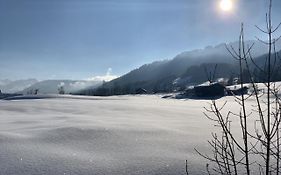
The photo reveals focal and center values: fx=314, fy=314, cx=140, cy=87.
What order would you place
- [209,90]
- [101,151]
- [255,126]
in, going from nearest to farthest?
1. [255,126]
2. [101,151]
3. [209,90]

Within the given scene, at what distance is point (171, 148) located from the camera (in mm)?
4785

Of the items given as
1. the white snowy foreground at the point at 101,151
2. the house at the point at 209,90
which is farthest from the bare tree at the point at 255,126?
the house at the point at 209,90

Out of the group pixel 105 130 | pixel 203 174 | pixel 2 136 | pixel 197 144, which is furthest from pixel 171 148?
pixel 2 136

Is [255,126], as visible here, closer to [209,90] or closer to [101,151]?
[101,151]

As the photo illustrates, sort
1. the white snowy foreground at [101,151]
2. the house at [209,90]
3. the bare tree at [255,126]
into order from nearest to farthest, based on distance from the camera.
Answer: the bare tree at [255,126]
the white snowy foreground at [101,151]
the house at [209,90]

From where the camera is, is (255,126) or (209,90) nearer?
(255,126)

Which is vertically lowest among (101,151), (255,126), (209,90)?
(101,151)

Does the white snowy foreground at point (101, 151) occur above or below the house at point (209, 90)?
below

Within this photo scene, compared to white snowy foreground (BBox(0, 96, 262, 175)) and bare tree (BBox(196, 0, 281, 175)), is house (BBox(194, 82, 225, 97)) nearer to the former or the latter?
white snowy foreground (BBox(0, 96, 262, 175))

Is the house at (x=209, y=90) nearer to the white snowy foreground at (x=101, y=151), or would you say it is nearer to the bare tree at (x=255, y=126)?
the white snowy foreground at (x=101, y=151)

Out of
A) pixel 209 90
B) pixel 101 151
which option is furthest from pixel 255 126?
pixel 209 90

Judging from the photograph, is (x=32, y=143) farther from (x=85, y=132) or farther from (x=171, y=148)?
(x=171, y=148)

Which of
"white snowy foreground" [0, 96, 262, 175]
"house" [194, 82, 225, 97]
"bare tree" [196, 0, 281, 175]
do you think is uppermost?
"house" [194, 82, 225, 97]

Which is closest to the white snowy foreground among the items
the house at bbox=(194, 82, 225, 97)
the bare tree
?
the bare tree
